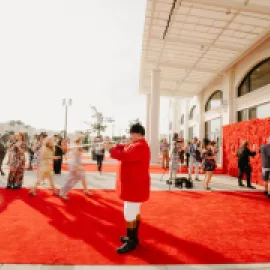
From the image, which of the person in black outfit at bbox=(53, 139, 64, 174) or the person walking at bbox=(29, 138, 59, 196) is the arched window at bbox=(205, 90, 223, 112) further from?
the person walking at bbox=(29, 138, 59, 196)

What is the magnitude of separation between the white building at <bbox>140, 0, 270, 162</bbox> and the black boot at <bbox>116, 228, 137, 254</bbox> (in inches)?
338

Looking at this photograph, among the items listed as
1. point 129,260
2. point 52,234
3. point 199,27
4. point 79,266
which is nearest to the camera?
point 79,266

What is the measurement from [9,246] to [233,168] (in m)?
10.9

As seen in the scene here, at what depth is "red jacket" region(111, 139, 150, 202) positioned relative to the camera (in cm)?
327

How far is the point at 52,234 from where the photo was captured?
3.90 m

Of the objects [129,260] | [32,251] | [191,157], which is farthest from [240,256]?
[191,157]

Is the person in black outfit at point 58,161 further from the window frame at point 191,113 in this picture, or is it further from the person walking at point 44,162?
A: the window frame at point 191,113

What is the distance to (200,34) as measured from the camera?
12.4 meters

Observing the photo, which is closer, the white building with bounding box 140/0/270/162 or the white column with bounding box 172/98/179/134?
the white building with bounding box 140/0/270/162

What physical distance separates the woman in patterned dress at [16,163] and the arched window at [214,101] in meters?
15.3

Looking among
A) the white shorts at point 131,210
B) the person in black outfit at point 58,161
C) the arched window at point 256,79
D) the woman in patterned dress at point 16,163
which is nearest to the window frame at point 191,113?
the arched window at point 256,79

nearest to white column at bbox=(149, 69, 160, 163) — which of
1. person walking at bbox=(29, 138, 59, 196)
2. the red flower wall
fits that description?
the red flower wall

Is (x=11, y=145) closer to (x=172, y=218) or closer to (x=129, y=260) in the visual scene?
(x=172, y=218)

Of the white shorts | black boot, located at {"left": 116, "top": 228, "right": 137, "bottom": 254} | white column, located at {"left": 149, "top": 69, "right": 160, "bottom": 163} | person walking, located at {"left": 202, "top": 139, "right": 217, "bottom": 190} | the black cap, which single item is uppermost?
white column, located at {"left": 149, "top": 69, "right": 160, "bottom": 163}
